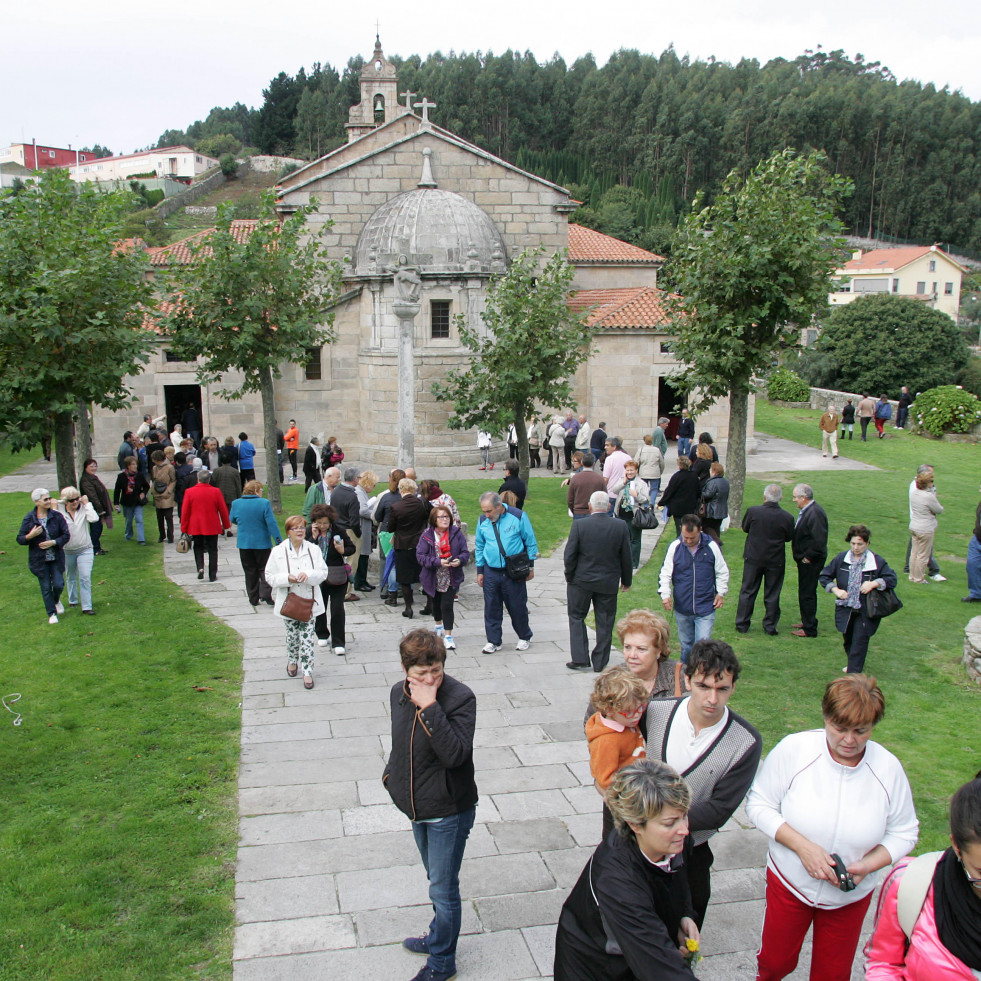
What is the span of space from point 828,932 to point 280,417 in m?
22.8

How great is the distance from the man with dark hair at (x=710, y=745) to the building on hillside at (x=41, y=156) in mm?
117852

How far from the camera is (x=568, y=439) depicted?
21.8 meters

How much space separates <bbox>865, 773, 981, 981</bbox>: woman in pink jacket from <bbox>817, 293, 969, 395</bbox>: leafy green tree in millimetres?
39044

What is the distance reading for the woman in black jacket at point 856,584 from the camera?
8086 millimetres

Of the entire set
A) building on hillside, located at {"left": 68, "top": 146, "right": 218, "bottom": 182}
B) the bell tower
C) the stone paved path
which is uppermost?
building on hillside, located at {"left": 68, "top": 146, "right": 218, "bottom": 182}

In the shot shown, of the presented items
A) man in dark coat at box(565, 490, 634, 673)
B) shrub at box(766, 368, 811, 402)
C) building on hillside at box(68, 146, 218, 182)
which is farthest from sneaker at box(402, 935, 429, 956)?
building on hillside at box(68, 146, 218, 182)

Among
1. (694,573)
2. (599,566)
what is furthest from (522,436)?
(694,573)

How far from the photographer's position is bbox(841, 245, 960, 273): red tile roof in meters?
68.8

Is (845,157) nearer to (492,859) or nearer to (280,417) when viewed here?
(280,417)

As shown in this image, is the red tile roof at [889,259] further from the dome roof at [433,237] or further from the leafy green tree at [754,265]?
the leafy green tree at [754,265]

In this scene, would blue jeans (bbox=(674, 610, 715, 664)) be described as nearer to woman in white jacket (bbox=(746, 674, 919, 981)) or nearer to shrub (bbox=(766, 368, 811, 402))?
woman in white jacket (bbox=(746, 674, 919, 981))

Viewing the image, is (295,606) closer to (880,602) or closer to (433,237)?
(880,602)

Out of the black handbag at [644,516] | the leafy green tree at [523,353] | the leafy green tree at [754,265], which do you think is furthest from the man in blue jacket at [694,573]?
the leafy green tree at [523,353]

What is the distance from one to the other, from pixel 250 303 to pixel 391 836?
12.4m
